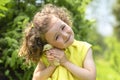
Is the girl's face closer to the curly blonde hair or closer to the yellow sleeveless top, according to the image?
the curly blonde hair

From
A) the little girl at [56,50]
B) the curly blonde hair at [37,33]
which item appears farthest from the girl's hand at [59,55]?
the curly blonde hair at [37,33]

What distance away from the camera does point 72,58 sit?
4.24 metres

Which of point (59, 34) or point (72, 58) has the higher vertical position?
point (59, 34)

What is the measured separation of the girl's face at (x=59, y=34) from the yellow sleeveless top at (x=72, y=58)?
0.51ft

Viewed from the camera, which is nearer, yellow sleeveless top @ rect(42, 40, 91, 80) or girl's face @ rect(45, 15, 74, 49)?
girl's face @ rect(45, 15, 74, 49)

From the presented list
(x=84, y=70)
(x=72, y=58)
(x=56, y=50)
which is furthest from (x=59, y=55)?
(x=84, y=70)

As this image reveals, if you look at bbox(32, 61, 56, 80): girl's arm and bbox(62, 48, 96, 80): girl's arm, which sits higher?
bbox(62, 48, 96, 80): girl's arm

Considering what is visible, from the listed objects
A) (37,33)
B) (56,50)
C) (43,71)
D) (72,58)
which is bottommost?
(43,71)

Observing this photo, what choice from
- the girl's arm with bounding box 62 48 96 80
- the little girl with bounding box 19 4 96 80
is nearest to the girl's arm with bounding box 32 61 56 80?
the little girl with bounding box 19 4 96 80

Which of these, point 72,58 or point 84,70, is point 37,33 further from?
point 84,70

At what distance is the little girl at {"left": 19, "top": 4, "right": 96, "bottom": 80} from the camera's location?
4.09 meters

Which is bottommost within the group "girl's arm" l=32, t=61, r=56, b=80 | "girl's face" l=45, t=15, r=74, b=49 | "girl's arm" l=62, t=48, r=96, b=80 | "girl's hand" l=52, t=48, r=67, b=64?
"girl's arm" l=32, t=61, r=56, b=80

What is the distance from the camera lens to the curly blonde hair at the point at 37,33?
4137 mm

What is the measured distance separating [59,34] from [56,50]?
0.58 ft
